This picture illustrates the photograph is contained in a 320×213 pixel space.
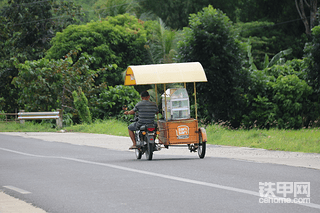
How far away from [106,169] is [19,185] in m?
2.41

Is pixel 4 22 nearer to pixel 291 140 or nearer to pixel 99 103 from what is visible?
pixel 99 103


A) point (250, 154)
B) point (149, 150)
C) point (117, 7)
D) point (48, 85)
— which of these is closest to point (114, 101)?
point (48, 85)

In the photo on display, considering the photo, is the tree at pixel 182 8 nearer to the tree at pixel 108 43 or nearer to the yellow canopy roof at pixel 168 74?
the tree at pixel 108 43

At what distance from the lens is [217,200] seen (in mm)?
7469

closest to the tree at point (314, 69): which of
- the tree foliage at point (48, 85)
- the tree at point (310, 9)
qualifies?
the tree foliage at point (48, 85)

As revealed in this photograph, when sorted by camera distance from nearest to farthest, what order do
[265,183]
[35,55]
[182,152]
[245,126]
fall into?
[265,183] → [182,152] → [245,126] → [35,55]

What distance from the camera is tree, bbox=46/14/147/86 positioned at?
39500mm

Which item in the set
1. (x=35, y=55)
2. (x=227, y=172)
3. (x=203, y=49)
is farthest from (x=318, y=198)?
(x=35, y=55)

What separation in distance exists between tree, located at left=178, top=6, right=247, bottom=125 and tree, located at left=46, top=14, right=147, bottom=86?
1365 centimetres

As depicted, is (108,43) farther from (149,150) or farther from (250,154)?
(149,150)

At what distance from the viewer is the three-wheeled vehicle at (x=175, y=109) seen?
1311 cm

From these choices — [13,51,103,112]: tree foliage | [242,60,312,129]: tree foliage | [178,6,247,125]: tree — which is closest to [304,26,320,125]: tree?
[242,60,312,129]: tree foliage

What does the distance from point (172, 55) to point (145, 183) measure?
2924 cm

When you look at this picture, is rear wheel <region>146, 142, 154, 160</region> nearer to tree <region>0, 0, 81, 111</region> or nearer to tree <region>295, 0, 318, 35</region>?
tree <region>0, 0, 81, 111</region>
